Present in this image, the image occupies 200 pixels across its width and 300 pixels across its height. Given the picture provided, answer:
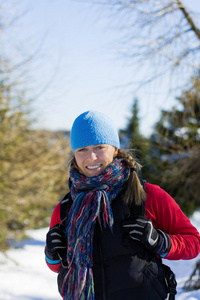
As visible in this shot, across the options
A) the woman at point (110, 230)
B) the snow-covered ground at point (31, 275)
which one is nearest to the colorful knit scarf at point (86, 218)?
the woman at point (110, 230)

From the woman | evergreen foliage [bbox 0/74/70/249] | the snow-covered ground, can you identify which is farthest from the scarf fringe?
evergreen foliage [bbox 0/74/70/249]

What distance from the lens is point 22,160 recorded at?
7883 mm

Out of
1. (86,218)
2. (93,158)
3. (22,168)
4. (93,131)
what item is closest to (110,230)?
(86,218)

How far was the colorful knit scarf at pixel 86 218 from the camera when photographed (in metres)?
1.46

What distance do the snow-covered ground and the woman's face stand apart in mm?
2111

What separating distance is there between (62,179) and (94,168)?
7.98 metres

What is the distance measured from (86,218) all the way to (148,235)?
33cm

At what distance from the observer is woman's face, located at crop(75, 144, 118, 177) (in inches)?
63.9

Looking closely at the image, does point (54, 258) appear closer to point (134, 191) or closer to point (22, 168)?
point (134, 191)

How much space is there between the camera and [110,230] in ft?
4.82

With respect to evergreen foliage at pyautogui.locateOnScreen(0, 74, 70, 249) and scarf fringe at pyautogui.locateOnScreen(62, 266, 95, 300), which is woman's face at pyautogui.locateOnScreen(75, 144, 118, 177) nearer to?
scarf fringe at pyautogui.locateOnScreen(62, 266, 95, 300)

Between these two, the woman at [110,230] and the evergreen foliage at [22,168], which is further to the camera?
the evergreen foliage at [22,168]

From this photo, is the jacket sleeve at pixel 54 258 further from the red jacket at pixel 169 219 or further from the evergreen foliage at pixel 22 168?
the evergreen foliage at pixel 22 168

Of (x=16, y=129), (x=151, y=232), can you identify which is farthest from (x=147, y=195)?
(x=16, y=129)
